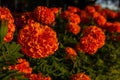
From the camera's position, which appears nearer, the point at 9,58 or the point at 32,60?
the point at 9,58

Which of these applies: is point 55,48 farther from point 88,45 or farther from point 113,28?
point 113,28

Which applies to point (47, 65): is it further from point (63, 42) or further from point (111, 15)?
point (111, 15)

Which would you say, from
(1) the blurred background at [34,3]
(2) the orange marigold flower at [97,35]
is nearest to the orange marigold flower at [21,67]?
(2) the orange marigold flower at [97,35]

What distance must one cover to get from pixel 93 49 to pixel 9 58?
1.79 metres

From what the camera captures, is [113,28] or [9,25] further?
[113,28]

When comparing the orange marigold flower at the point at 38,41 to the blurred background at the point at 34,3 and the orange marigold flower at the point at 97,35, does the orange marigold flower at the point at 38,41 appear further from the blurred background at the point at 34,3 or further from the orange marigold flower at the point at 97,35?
the blurred background at the point at 34,3

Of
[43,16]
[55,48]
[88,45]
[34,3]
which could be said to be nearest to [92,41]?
[88,45]

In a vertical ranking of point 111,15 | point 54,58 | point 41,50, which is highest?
point 41,50

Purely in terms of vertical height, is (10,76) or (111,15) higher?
(10,76)

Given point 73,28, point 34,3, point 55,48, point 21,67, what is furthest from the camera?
point 34,3

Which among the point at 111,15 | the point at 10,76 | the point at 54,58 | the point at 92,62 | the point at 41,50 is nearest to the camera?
the point at 10,76

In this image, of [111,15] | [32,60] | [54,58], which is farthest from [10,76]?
[111,15]

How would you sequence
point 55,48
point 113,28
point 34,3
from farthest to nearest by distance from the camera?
point 34,3, point 113,28, point 55,48

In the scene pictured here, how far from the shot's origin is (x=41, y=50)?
11.8 ft
